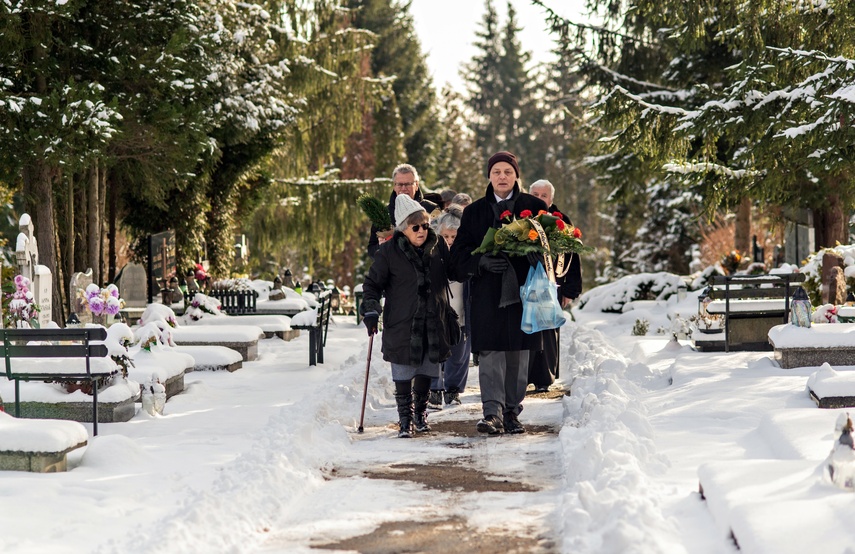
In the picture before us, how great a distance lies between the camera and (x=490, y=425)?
855 cm

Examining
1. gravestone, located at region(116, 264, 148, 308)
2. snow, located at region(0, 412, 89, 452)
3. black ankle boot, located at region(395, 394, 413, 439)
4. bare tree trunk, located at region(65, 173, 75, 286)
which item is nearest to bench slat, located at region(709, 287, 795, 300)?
black ankle boot, located at region(395, 394, 413, 439)

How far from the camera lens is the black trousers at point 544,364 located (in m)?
9.44

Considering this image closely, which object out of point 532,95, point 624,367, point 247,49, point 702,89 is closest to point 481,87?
point 532,95

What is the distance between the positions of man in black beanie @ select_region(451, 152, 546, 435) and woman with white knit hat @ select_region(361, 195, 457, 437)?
268 millimetres

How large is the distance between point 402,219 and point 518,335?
4.26 ft

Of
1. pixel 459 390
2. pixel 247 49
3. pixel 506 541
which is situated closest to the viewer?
pixel 506 541

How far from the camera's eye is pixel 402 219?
8812mm

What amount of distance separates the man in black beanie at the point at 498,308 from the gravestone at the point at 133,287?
11871 mm

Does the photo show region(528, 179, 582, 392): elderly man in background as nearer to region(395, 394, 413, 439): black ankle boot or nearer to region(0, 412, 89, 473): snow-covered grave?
region(395, 394, 413, 439): black ankle boot

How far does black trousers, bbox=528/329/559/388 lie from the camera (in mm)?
9438

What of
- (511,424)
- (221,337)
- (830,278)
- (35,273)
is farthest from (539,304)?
(830,278)

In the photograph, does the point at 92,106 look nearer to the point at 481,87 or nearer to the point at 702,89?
the point at 702,89

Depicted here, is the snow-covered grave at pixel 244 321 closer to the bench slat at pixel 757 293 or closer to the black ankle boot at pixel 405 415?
the bench slat at pixel 757 293

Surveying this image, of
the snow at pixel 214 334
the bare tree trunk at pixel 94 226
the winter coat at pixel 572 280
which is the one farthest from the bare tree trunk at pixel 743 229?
the winter coat at pixel 572 280
